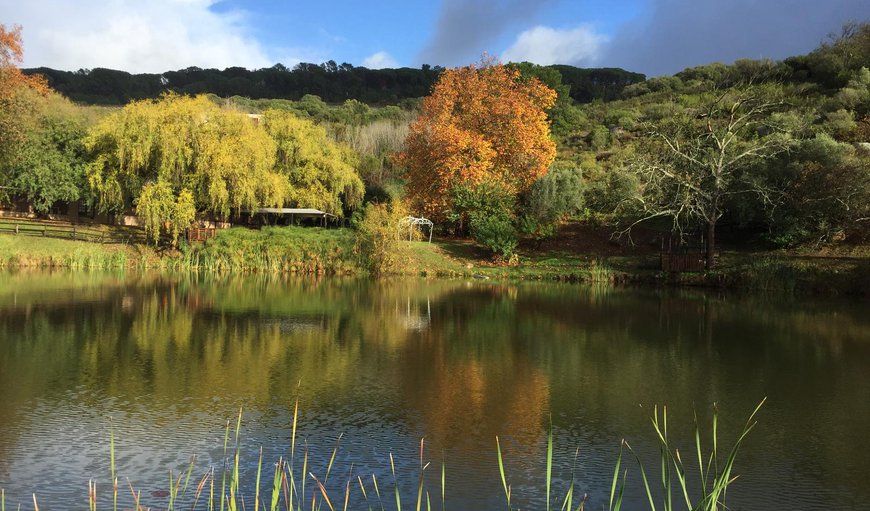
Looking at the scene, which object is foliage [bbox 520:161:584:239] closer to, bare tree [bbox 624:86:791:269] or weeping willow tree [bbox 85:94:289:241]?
bare tree [bbox 624:86:791:269]

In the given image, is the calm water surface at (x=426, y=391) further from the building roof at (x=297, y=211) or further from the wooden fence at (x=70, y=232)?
the building roof at (x=297, y=211)

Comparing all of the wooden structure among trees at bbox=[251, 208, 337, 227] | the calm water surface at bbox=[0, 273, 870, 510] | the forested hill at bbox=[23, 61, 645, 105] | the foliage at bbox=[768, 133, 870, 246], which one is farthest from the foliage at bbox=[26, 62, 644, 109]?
Result: the calm water surface at bbox=[0, 273, 870, 510]

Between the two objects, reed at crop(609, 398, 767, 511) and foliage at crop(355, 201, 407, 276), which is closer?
reed at crop(609, 398, 767, 511)

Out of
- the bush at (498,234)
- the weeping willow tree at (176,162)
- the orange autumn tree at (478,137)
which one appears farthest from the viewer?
the orange autumn tree at (478,137)

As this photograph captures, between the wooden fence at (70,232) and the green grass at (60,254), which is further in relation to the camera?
the wooden fence at (70,232)

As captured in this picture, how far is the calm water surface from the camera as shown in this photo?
803 cm

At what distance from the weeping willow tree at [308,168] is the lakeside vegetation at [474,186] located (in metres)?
0.11

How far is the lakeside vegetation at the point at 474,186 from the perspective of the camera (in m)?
31.2

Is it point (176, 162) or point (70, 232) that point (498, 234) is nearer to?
point (176, 162)

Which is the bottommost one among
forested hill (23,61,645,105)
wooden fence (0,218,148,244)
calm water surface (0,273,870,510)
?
calm water surface (0,273,870,510)

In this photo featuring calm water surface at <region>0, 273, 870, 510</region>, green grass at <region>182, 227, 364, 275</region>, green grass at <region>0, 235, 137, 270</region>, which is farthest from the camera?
green grass at <region>182, 227, 364, 275</region>

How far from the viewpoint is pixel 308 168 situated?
46156mm

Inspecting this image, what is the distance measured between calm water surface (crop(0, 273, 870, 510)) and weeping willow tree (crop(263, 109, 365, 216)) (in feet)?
74.6

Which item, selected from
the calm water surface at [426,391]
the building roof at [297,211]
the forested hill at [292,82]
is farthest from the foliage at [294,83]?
the calm water surface at [426,391]
